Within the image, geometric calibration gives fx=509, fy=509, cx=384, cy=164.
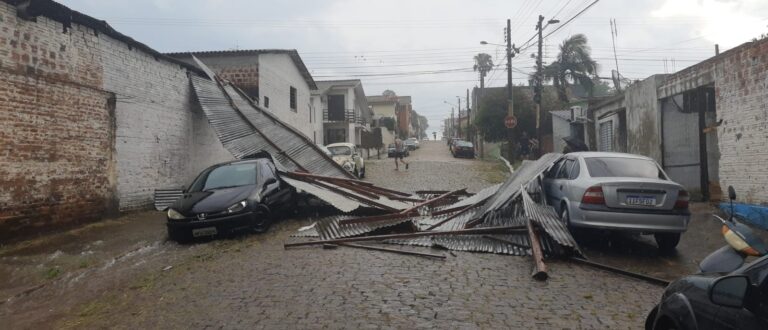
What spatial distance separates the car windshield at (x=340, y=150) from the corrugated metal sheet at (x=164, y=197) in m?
7.80

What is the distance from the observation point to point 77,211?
34.2ft

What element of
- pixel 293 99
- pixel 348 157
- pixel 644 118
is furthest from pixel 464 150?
pixel 644 118

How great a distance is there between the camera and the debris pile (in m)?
7.24

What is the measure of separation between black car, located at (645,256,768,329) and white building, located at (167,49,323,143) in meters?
20.0

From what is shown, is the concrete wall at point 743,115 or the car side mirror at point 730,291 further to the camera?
the concrete wall at point 743,115

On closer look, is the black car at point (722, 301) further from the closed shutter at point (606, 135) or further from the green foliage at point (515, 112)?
the green foliage at point (515, 112)

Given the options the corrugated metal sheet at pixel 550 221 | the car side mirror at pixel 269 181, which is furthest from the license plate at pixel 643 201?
the car side mirror at pixel 269 181

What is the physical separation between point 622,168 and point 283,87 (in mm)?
19855

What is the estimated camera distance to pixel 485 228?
26.9 ft

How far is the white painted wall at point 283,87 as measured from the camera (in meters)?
22.8

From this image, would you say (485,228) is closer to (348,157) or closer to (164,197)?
(164,197)

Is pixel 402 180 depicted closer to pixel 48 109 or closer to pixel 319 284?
pixel 48 109

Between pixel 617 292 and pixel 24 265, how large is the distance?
8124 millimetres

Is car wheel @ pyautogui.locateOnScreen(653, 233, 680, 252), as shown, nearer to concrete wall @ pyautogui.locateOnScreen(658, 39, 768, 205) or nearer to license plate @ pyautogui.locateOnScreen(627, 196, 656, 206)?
license plate @ pyautogui.locateOnScreen(627, 196, 656, 206)
